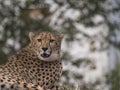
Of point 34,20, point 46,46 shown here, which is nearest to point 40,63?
point 46,46

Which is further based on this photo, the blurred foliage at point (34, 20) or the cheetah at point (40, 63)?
the blurred foliage at point (34, 20)

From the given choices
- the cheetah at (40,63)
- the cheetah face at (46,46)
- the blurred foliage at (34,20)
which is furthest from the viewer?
the blurred foliage at (34,20)

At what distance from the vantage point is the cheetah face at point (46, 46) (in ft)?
24.8

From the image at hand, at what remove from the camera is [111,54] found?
18.4m

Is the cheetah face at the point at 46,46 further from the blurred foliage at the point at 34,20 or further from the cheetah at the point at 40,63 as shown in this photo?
the blurred foliage at the point at 34,20

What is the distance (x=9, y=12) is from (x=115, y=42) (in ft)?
8.26

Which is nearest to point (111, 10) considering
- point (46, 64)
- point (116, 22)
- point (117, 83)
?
point (116, 22)

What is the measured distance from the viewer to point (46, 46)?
299 inches

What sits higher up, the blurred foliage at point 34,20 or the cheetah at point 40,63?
the blurred foliage at point 34,20

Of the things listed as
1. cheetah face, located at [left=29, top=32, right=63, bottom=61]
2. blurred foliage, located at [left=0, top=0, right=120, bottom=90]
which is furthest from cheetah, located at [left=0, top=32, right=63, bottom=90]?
blurred foliage, located at [left=0, top=0, right=120, bottom=90]

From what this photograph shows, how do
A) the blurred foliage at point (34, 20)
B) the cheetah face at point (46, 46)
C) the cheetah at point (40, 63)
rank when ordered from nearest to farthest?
the cheetah at point (40, 63) → the cheetah face at point (46, 46) → the blurred foliage at point (34, 20)

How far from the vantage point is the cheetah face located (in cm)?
755

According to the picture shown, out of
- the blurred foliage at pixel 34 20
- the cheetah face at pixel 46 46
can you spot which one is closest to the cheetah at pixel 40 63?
the cheetah face at pixel 46 46

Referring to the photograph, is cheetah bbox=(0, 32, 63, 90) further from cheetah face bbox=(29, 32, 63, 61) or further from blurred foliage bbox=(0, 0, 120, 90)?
blurred foliage bbox=(0, 0, 120, 90)
